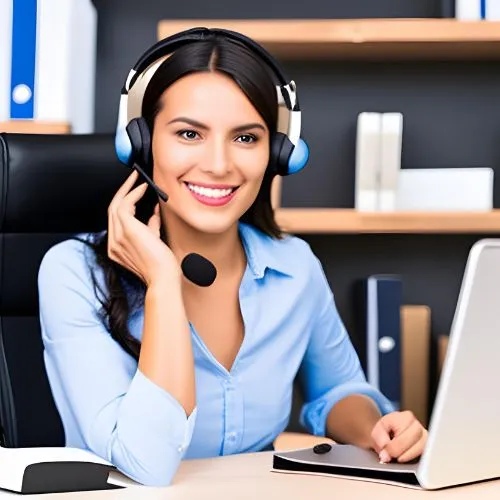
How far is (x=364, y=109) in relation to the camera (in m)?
2.57

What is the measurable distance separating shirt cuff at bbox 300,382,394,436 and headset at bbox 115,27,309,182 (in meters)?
0.40

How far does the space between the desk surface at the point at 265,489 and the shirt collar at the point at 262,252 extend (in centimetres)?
44

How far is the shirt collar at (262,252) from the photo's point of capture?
146 cm

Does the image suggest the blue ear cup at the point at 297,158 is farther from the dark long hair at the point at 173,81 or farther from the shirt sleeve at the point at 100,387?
the shirt sleeve at the point at 100,387

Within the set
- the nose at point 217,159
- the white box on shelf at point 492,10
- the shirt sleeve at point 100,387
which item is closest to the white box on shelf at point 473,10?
the white box on shelf at point 492,10

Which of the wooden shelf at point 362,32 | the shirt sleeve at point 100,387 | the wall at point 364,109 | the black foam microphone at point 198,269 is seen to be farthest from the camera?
the wall at point 364,109

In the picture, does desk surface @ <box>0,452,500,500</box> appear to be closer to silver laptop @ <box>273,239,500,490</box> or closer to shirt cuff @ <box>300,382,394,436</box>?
silver laptop @ <box>273,239,500,490</box>

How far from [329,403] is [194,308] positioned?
0.29 metres

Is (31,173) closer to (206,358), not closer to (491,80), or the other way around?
(206,358)

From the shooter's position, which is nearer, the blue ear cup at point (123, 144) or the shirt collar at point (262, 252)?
the blue ear cup at point (123, 144)

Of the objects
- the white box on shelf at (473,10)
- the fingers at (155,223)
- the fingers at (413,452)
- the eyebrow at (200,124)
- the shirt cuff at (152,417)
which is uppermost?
the white box on shelf at (473,10)

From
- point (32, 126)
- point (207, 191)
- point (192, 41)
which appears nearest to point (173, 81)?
point (192, 41)

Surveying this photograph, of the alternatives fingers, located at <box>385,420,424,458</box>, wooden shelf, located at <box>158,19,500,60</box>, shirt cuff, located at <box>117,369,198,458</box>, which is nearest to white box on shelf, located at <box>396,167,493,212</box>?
wooden shelf, located at <box>158,19,500,60</box>

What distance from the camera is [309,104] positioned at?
2.57 meters
